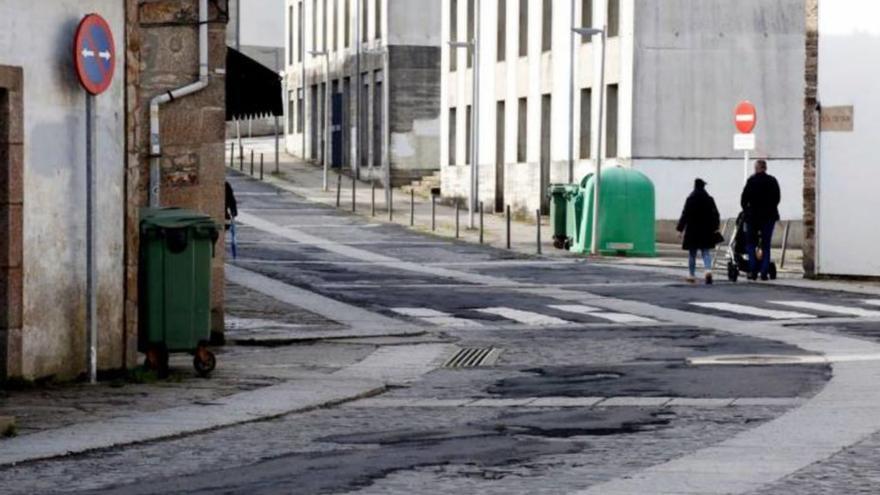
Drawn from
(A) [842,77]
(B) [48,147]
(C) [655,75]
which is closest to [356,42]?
(C) [655,75]

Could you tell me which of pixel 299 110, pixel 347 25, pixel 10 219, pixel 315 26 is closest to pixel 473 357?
pixel 10 219

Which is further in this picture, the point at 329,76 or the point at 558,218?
the point at 329,76

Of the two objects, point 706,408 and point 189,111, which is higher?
point 189,111

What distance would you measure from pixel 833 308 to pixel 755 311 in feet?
3.30

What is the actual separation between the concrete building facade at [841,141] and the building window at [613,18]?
646 inches

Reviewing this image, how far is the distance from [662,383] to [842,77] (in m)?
18.3

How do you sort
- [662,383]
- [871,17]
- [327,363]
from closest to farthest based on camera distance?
[662,383]
[327,363]
[871,17]

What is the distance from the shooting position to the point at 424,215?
198 ft

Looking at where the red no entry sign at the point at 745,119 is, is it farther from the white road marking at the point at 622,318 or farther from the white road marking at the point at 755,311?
the white road marking at the point at 622,318

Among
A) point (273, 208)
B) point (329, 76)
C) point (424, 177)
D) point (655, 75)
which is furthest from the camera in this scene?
point (329, 76)

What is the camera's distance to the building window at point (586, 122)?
2100 inches

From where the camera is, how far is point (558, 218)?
151 feet

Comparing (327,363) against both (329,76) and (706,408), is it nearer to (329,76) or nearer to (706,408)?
(706,408)

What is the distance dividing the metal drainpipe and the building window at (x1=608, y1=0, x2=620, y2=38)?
29.9 metres
